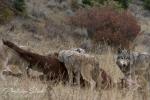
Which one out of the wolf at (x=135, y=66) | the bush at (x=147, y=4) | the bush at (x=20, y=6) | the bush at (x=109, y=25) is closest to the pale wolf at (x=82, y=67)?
the wolf at (x=135, y=66)

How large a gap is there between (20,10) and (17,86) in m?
19.2

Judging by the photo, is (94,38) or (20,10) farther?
(20,10)

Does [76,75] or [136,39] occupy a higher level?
[76,75]

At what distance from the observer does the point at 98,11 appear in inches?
913

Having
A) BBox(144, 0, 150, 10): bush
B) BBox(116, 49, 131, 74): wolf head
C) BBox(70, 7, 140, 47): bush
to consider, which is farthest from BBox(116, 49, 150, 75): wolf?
BBox(144, 0, 150, 10): bush

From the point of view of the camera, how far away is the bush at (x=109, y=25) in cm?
2058

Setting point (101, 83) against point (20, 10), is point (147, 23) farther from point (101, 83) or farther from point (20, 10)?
point (101, 83)

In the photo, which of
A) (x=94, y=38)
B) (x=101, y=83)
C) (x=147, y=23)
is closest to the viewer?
(x=101, y=83)

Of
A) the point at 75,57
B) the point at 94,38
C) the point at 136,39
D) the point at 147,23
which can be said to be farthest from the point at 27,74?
the point at 147,23

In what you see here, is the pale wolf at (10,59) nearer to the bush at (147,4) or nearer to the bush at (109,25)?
the bush at (109,25)

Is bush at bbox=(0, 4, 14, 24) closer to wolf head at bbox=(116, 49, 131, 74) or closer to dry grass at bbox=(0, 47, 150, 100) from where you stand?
wolf head at bbox=(116, 49, 131, 74)

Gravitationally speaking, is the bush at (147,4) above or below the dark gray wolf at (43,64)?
below

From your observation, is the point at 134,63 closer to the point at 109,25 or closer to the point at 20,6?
the point at 109,25

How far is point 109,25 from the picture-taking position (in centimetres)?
2164
